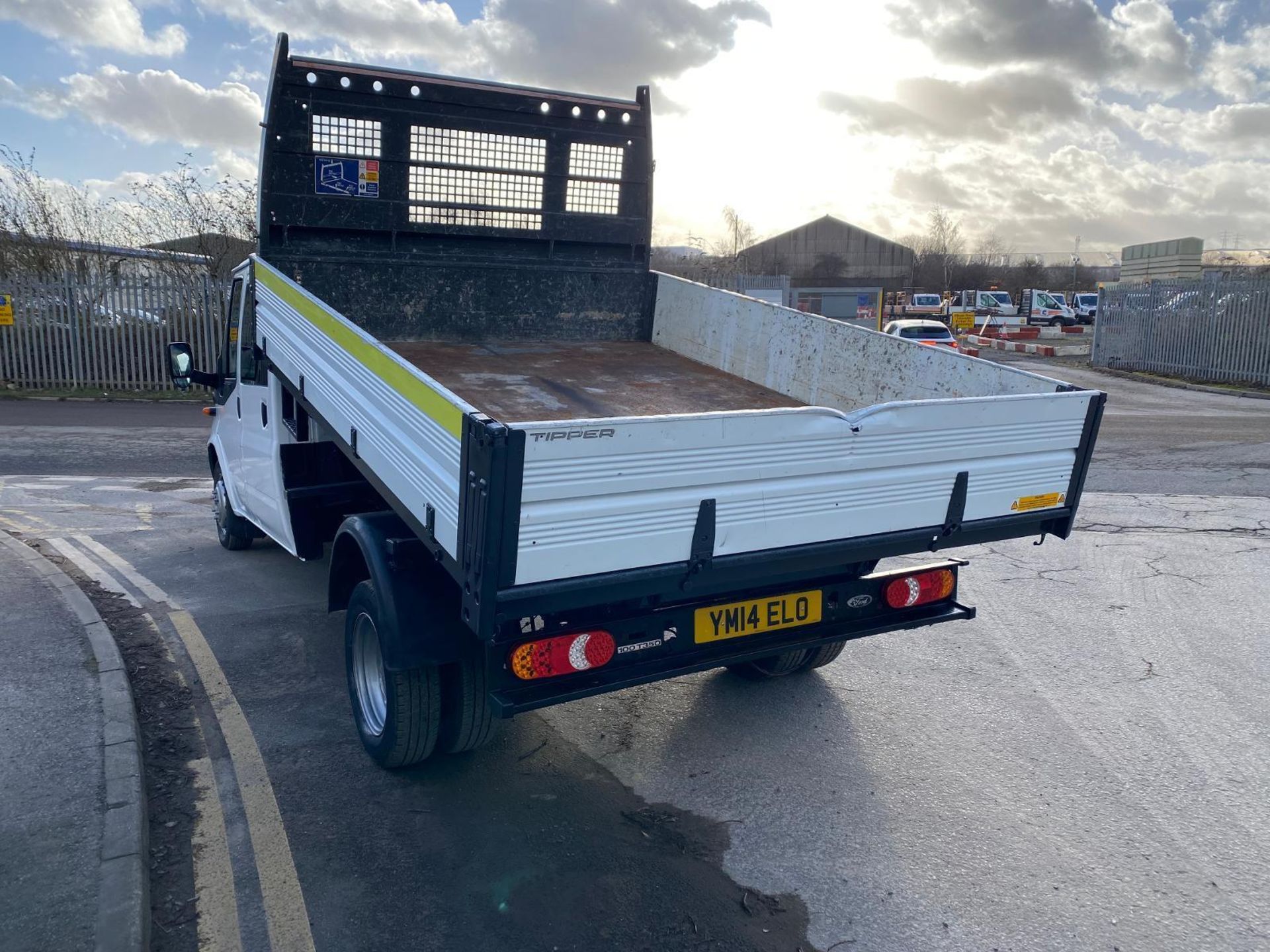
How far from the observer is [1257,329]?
21.3 meters

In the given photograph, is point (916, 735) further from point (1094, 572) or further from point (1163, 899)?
point (1094, 572)

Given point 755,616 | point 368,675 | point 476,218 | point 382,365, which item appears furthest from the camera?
point 476,218

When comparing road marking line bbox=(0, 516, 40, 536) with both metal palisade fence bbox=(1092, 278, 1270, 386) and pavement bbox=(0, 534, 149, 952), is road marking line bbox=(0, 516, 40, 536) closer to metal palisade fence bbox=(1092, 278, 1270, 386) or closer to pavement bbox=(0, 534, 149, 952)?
pavement bbox=(0, 534, 149, 952)

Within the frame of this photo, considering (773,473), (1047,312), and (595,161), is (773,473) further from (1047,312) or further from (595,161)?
(1047,312)

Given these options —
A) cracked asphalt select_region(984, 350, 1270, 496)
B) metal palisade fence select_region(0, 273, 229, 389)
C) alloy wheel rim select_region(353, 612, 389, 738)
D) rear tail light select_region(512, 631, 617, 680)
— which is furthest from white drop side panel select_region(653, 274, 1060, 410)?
metal palisade fence select_region(0, 273, 229, 389)

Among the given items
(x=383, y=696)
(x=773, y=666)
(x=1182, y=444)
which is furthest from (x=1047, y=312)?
(x=383, y=696)

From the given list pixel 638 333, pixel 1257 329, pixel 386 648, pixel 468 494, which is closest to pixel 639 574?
pixel 468 494

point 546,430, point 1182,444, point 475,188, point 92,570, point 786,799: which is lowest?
point 92,570

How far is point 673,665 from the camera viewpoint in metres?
3.78

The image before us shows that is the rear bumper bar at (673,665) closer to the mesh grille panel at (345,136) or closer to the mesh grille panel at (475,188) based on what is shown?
the mesh grille panel at (475,188)

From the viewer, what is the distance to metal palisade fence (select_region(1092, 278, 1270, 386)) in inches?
843

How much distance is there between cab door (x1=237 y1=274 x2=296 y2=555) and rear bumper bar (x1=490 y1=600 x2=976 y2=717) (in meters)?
2.54

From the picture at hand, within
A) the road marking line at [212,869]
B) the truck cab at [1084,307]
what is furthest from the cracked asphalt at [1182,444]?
the truck cab at [1084,307]

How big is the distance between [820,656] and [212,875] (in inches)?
120
